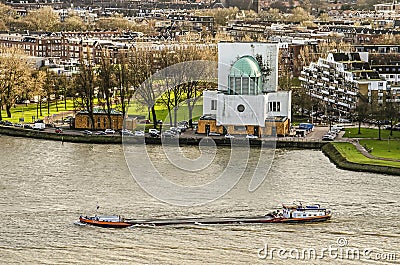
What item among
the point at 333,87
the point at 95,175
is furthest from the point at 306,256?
the point at 333,87

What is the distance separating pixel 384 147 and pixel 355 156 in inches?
54.1

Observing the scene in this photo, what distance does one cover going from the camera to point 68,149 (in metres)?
23.2

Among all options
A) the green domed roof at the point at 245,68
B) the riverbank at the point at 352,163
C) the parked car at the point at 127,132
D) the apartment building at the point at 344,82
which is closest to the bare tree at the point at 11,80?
the parked car at the point at 127,132

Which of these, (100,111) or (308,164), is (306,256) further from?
(100,111)

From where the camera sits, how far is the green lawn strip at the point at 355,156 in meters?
20.7

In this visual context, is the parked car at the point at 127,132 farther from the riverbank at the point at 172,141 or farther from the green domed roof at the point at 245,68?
the green domed roof at the point at 245,68

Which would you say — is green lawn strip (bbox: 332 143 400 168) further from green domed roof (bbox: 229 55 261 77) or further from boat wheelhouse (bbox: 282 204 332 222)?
boat wheelhouse (bbox: 282 204 332 222)

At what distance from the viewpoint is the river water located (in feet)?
47.8

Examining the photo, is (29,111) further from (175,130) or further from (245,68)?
(245,68)

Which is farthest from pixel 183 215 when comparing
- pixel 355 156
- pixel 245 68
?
pixel 245 68

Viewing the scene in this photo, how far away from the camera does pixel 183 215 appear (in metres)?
16.5

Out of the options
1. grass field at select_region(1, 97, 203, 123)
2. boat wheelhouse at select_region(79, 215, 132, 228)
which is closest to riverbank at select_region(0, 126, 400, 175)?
grass field at select_region(1, 97, 203, 123)

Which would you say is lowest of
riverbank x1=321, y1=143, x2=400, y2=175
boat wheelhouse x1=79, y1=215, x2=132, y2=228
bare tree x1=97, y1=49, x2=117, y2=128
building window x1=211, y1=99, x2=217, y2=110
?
boat wheelhouse x1=79, y1=215, x2=132, y2=228

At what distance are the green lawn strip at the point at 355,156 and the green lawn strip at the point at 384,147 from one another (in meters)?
0.36
